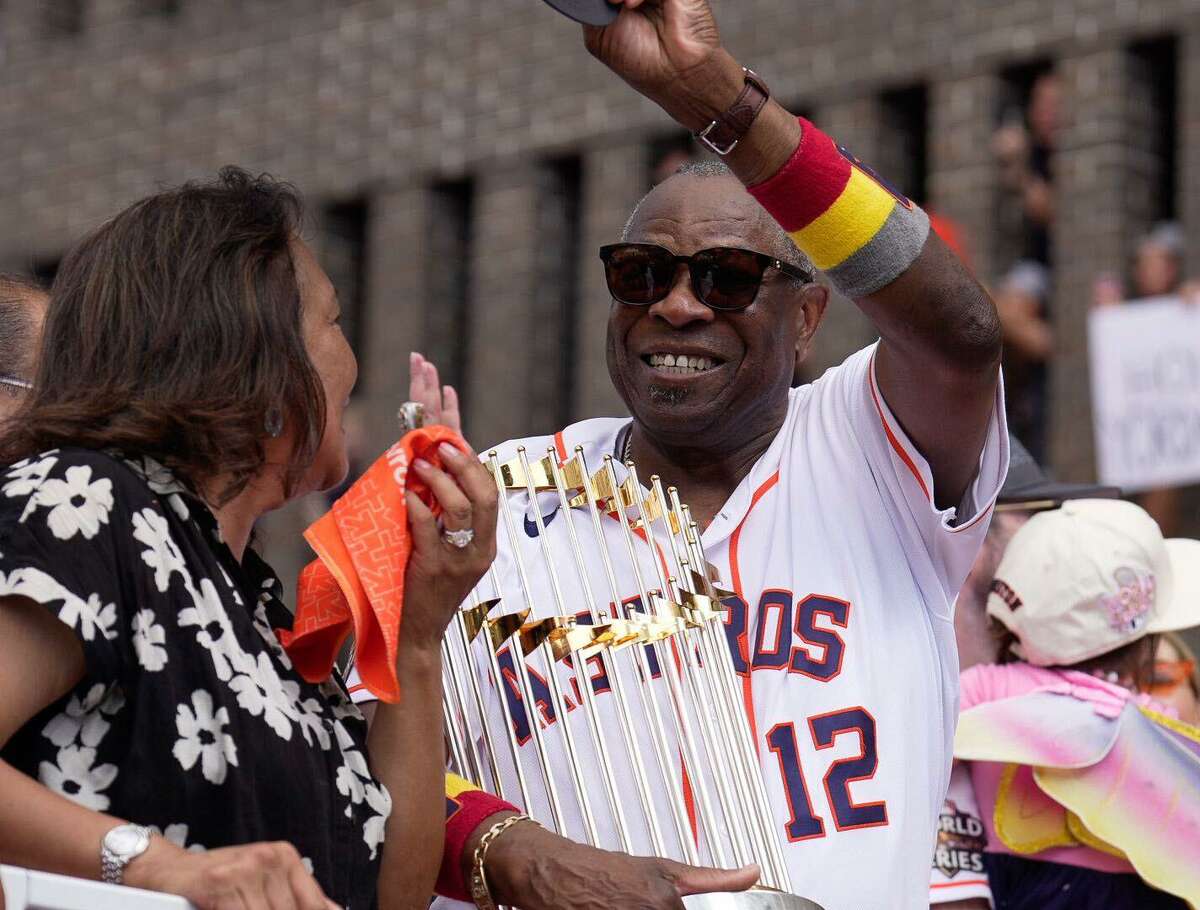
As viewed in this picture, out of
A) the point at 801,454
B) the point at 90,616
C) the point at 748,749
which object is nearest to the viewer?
the point at 90,616

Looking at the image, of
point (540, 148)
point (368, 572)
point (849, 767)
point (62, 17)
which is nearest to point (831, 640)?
point (849, 767)

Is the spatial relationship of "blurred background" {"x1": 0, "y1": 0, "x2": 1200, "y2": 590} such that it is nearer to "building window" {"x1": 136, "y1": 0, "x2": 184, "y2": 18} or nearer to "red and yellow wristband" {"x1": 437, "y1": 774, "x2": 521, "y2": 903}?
"building window" {"x1": 136, "y1": 0, "x2": 184, "y2": 18}

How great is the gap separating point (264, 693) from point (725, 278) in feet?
4.44

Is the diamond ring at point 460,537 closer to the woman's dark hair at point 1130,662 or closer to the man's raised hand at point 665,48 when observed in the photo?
the man's raised hand at point 665,48

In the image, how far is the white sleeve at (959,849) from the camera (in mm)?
4133

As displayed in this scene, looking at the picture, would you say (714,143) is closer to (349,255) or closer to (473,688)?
(473,688)

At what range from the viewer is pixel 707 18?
9.59 ft

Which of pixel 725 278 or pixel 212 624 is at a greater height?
pixel 725 278

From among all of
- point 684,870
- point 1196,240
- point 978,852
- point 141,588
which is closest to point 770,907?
point 684,870

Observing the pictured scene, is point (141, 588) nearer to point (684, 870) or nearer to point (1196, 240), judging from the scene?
point (684, 870)

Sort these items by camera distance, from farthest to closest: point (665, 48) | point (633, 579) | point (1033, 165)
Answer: point (1033, 165) → point (633, 579) → point (665, 48)

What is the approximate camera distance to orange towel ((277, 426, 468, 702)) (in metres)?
2.60

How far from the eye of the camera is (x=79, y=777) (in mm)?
2383

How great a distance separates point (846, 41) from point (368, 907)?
862cm
